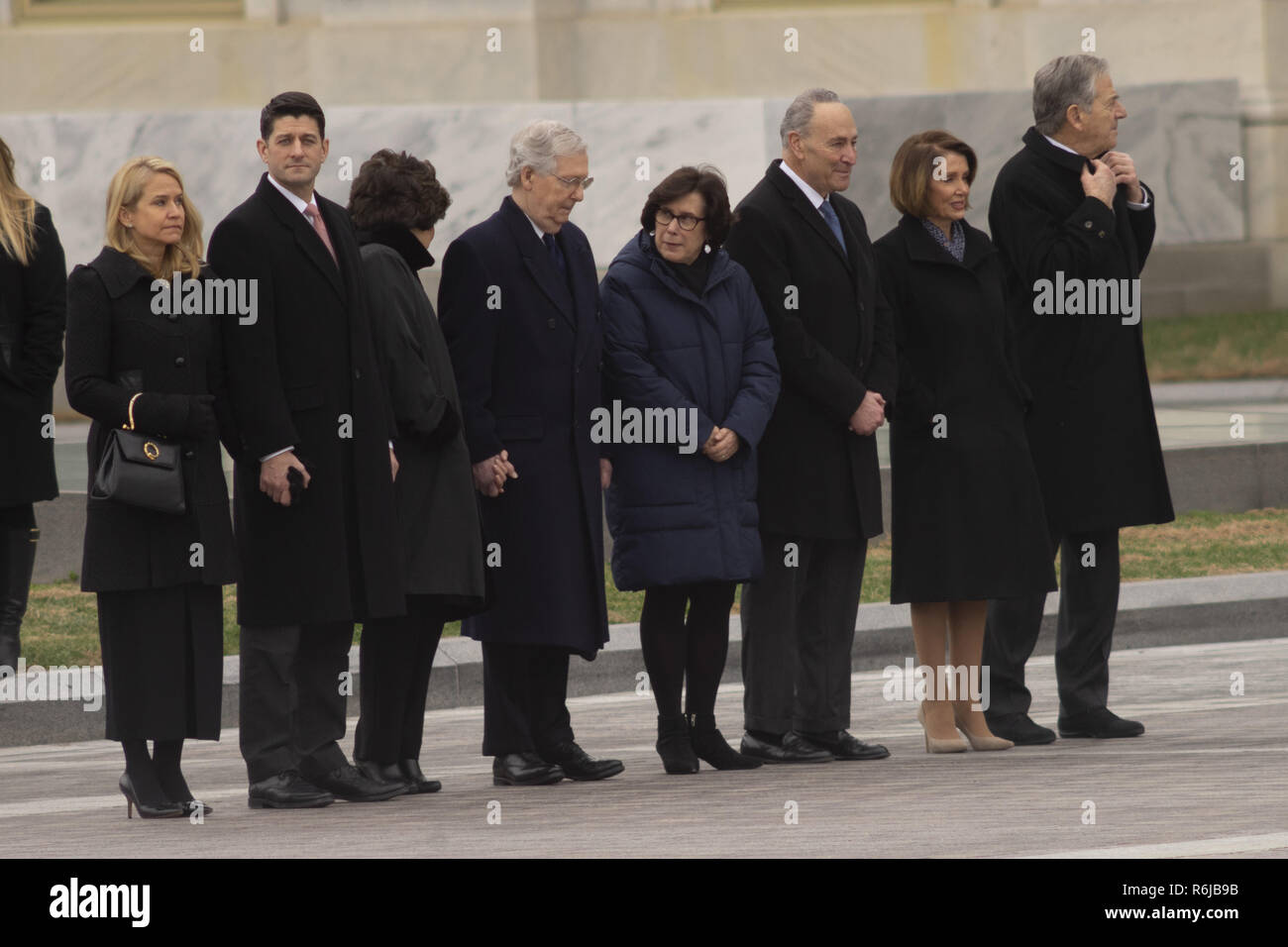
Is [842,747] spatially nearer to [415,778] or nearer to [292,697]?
[415,778]

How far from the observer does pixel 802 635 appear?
25.6 feet

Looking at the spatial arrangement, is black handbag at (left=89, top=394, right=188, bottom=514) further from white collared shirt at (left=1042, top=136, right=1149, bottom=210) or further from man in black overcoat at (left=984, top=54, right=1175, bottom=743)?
white collared shirt at (left=1042, top=136, right=1149, bottom=210)

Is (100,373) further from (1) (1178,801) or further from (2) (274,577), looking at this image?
(1) (1178,801)

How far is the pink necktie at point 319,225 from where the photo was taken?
7000 millimetres

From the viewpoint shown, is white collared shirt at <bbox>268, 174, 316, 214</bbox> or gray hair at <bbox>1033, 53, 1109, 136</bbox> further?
gray hair at <bbox>1033, 53, 1109, 136</bbox>

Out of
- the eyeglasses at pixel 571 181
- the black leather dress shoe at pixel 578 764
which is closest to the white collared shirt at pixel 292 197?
the eyeglasses at pixel 571 181

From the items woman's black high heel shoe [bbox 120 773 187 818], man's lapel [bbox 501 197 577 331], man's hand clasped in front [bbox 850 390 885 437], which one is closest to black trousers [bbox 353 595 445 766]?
woman's black high heel shoe [bbox 120 773 187 818]

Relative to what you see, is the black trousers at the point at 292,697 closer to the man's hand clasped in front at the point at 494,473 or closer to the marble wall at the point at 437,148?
the man's hand clasped in front at the point at 494,473

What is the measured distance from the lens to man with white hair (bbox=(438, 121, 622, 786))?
7379 millimetres

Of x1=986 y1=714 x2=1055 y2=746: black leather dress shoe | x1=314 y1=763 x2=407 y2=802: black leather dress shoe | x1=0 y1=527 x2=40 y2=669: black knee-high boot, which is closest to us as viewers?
x1=314 y1=763 x2=407 y2=802: black leather dress shoe

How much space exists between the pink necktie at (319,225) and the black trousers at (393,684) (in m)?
1.07

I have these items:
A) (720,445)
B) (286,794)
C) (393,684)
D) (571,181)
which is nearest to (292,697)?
(286,794)

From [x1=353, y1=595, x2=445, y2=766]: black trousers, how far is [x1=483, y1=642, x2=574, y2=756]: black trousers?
0.21m

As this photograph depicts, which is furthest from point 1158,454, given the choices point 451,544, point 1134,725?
point 451,544
